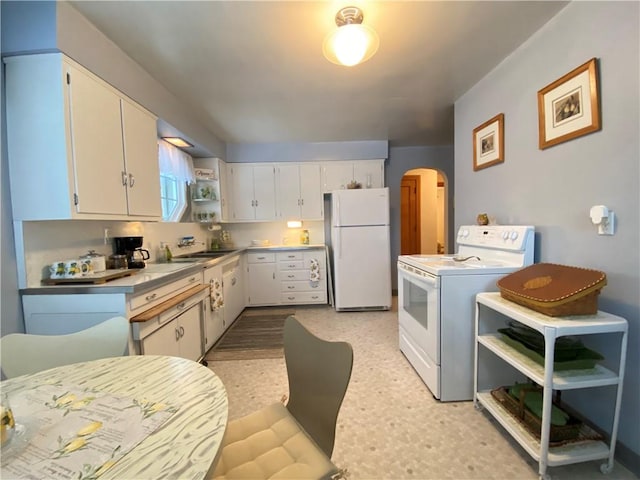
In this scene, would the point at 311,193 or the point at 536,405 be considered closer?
the point at 536,405

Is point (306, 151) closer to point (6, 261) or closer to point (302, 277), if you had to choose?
point (302, 277)

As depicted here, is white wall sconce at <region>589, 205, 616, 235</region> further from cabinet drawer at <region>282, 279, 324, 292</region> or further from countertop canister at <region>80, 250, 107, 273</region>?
cabinet drawer at <region>282, 279, 324, 292</region>

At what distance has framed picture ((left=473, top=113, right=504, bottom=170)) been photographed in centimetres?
220

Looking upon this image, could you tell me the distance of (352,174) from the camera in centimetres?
424

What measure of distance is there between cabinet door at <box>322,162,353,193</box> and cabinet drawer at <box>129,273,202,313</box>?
8.03ft

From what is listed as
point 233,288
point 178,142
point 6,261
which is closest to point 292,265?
point 233,288

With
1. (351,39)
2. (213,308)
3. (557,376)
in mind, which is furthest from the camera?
(213,308)

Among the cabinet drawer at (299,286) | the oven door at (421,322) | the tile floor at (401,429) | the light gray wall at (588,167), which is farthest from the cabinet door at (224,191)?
the light gray wall at (588,167)

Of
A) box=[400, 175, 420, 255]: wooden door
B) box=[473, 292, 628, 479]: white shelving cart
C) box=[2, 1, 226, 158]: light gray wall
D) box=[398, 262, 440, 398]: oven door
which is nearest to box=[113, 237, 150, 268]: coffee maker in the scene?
box=[2, 1, 226, 158]: light gray wall

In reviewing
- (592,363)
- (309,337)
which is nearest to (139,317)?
(309,337)

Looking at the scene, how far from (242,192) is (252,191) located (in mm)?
154

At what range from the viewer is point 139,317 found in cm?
165

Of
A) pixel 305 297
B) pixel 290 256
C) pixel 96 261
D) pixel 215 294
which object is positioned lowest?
pixel 305 297

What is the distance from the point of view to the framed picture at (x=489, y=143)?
2197mm
